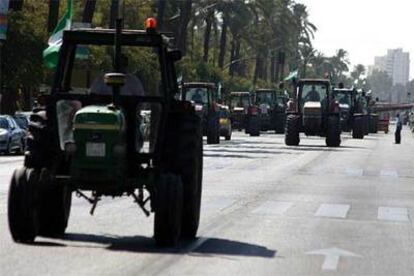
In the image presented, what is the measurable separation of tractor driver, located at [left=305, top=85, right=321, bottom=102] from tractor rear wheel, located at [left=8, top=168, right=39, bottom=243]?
131 ft

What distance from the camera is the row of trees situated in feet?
167

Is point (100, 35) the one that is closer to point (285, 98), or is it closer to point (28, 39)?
point (28, 39)

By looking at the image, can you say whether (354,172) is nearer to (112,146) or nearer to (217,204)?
(217,204)

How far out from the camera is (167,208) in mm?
12828

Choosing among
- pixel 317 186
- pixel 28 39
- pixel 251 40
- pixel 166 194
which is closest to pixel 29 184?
pixel 166 194

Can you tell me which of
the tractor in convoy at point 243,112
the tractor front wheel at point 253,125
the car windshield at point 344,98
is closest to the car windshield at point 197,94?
the tractor front wheel at point 253,125

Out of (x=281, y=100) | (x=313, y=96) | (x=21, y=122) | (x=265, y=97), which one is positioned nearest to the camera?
(x=21, y=122)

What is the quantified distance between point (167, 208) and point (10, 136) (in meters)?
27.3

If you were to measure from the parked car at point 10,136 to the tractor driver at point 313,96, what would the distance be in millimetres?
16291

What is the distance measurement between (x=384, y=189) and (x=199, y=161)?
1204cm

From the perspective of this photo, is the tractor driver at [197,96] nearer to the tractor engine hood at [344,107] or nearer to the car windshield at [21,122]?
the car windshield at [21,122]

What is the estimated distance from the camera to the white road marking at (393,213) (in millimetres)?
18219

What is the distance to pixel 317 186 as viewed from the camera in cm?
2573

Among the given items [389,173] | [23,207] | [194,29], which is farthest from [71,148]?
[194,29]
